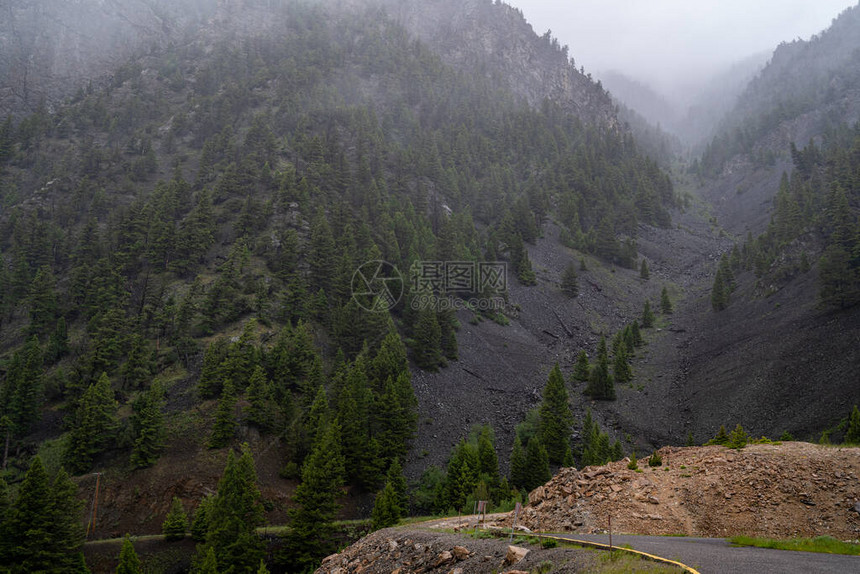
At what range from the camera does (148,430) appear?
1690 inches

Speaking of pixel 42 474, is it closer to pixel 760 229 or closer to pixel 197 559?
pixel 197 559

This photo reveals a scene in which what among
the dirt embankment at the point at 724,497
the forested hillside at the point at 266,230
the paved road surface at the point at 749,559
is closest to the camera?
the paved road surface at the point at 749,559

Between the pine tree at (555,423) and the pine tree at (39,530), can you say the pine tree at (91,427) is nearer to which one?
the pine tree at (39,530)

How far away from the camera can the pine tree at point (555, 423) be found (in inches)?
1996

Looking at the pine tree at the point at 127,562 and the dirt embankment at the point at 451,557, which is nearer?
the dirt embankment at the point at 451,557

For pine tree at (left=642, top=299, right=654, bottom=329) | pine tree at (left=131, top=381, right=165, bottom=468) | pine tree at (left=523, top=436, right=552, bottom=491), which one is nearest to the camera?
pine tree at (left=131, top=381, right=165, bottom=468)

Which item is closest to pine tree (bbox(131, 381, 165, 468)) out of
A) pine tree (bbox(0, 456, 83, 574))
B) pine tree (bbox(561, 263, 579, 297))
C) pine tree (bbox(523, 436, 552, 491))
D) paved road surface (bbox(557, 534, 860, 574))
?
pine tree (bbox(0, 456, 83, 574))

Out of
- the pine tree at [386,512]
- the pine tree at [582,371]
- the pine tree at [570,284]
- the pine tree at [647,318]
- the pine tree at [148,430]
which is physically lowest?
the pine tree at [386,512]

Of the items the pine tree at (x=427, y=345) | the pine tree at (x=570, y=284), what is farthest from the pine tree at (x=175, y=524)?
the pine tree at (x=570, y=284)

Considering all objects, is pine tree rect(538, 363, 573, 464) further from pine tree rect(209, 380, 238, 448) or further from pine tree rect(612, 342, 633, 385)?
pine tree rect(209, 380, 238, 448)

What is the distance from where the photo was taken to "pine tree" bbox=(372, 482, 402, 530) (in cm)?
3253

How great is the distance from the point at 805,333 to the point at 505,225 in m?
55.6

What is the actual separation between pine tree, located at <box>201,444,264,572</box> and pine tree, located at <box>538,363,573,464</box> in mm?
29706

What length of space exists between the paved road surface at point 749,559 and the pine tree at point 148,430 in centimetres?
4379
